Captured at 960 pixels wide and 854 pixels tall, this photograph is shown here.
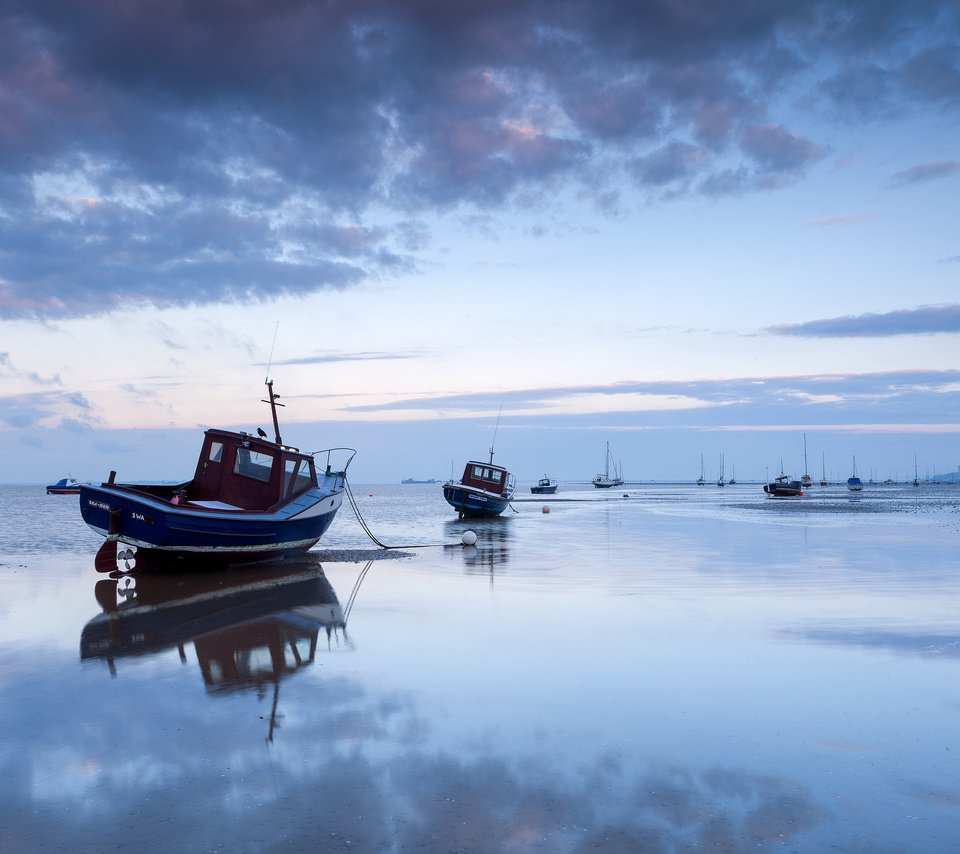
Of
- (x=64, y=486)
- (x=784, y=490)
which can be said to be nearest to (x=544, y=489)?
(x=784, y=490)

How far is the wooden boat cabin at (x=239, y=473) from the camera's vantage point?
74.2 ft

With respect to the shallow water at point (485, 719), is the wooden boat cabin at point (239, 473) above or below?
above

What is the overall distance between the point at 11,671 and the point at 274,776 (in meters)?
5.68

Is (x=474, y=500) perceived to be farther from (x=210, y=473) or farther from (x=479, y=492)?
(x=210, y=473)

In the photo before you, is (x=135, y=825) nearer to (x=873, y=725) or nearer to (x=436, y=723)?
(x=436, y=723)

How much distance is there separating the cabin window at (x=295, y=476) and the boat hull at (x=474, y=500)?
24.1m

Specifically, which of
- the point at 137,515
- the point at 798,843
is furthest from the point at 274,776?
the point at 137,515

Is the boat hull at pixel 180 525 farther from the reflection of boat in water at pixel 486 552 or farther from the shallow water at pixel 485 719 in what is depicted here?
the reflection of boat in water at pixel 486 552

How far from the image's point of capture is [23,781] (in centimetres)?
604

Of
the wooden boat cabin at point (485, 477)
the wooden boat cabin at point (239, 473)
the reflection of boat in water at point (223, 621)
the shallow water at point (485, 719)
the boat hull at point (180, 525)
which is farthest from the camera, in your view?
the wooden boat cabin at point (485, 477)

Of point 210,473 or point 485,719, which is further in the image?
point 210,473

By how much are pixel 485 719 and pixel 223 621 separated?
7.25m

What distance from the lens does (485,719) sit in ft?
25.2

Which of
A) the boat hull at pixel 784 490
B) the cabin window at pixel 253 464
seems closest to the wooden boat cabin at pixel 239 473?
the cabin window at pixel 253 464
